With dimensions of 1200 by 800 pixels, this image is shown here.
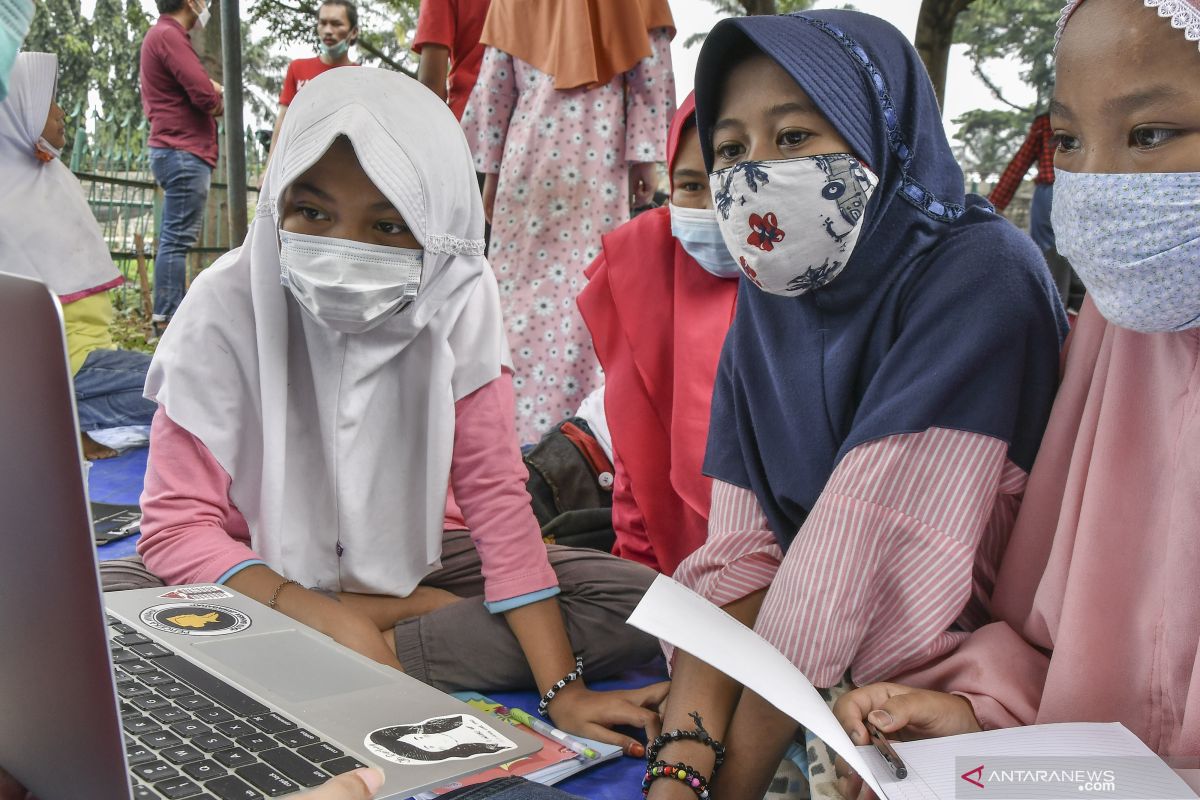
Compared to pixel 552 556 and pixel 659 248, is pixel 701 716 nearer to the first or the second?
pixel 552 556

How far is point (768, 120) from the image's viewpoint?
1.33 meters

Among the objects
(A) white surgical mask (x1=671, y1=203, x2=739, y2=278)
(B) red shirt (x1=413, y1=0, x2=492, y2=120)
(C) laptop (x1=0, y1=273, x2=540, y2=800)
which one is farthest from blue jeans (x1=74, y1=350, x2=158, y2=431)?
(C) laptop (x1=0, y1=273, x2=540, y2=800)

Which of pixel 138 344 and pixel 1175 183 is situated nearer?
pixel 1175 183

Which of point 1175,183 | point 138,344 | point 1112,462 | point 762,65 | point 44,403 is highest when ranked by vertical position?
point 762,65

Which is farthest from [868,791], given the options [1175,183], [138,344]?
[138,344]

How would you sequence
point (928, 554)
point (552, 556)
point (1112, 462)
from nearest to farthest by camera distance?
1. point (1112, 462)
2. point (928, 554)
3. point (552, 556)

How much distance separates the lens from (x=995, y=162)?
777cm

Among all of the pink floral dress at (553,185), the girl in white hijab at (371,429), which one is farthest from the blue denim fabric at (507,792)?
the pink floral dress at (553,185)

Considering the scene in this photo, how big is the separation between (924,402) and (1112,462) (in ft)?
0.70

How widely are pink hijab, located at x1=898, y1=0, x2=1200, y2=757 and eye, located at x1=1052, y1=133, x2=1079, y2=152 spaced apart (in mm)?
146

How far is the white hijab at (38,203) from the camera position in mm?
3320

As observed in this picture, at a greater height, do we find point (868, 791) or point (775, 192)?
point (775, 192)

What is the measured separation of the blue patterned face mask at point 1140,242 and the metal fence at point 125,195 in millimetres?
6159

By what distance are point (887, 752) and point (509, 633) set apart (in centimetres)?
81
